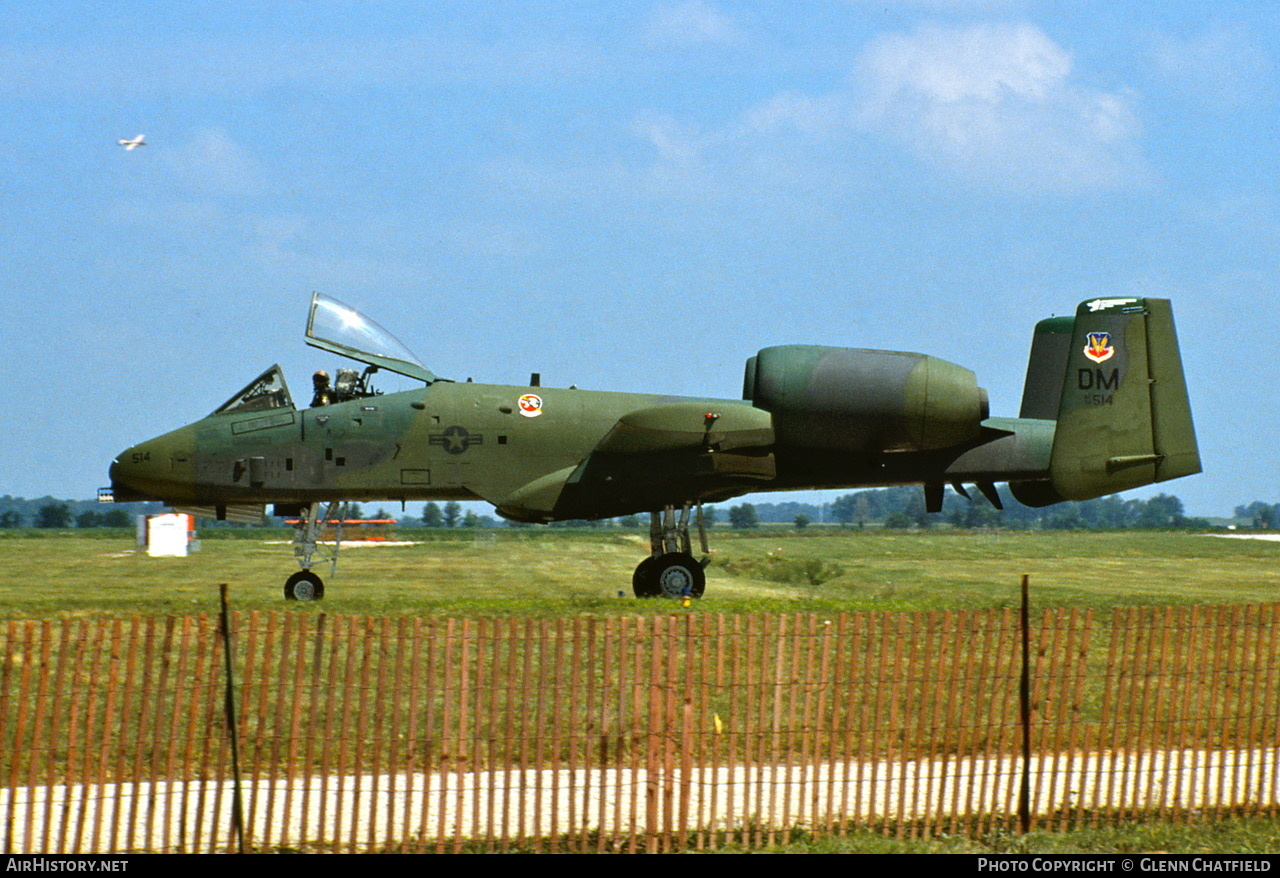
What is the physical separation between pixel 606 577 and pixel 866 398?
373 inches

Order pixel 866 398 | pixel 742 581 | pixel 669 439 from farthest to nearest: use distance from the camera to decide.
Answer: pixel 742 581
pixel 669 439
pixel 866 398

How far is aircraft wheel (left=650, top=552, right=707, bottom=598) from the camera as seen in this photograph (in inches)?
739

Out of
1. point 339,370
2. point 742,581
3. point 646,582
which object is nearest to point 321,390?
point 339,370

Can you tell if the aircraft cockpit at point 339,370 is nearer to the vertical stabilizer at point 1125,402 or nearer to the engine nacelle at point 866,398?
the engine nacelle at point 866,398

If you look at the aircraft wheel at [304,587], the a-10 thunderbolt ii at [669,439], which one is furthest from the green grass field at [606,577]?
the a-10 thunderbolt ii at [669,439]

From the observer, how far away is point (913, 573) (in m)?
28.6

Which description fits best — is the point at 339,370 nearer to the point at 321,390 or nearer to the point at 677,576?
the point at 321,390

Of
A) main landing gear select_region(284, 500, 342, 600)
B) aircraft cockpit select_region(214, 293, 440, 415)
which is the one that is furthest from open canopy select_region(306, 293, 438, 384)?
main landing gear select_region(284, 500, 342, 600)

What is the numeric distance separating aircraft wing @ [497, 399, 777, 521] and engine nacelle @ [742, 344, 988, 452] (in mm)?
451

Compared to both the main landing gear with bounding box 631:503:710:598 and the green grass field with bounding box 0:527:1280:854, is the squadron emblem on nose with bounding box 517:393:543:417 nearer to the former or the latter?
the main landing gear with bounding box 631:503:710:598

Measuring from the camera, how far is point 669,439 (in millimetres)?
18125

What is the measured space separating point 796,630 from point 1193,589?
708 inches

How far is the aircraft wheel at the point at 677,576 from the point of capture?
18.8 meters

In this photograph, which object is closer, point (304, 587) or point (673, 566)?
point (673, 566)
